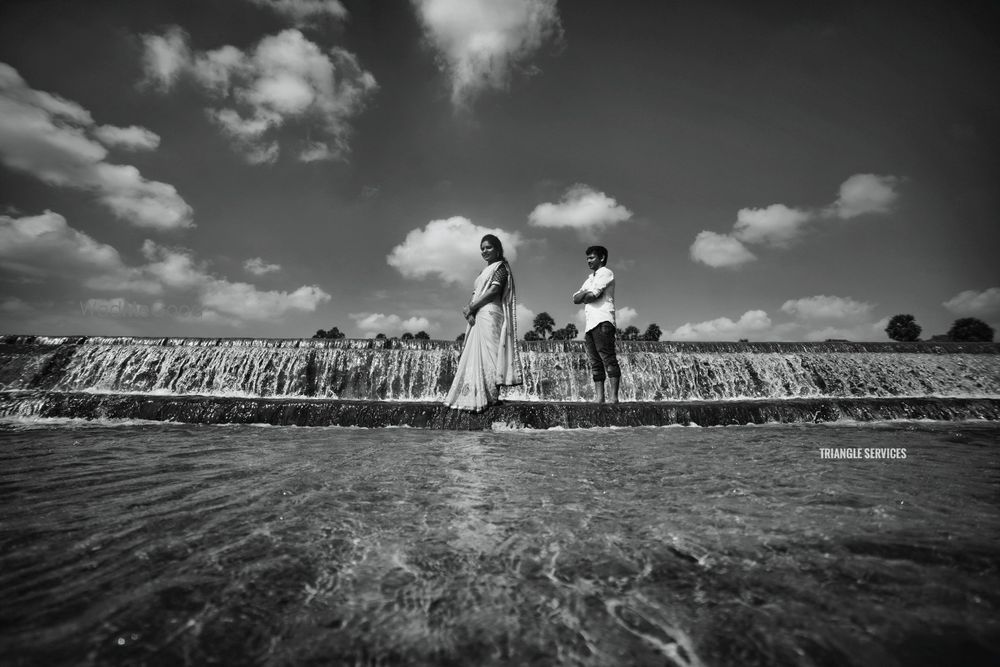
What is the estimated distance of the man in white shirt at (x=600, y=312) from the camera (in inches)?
244

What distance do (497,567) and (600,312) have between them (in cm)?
528

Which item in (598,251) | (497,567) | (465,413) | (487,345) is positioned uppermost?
(598,251)

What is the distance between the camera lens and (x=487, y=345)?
5.74 m

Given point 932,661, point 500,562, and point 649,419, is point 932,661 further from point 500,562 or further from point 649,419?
point 649,419

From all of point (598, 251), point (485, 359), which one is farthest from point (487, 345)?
point (598, 251)

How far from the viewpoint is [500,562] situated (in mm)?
1352

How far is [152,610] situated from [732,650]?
4.44 ft

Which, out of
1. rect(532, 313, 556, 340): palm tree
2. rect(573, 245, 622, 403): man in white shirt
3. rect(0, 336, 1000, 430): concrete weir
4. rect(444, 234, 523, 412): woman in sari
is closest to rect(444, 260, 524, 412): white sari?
rect(444, 234, 523, 412): woman in sari

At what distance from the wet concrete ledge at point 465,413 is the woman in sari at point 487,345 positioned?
24 cm

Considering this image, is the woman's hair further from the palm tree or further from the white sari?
the palm tree

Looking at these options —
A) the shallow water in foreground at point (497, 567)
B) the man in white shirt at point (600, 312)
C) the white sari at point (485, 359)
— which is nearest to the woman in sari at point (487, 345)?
the white sari at point (485, 359)

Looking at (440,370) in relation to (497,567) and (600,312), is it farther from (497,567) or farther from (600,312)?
(497,567)

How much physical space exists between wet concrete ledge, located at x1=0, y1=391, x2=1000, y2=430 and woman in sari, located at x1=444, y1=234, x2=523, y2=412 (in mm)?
237

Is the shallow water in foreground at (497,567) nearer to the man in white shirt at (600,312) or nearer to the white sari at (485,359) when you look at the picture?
the white sari at (485,359)
